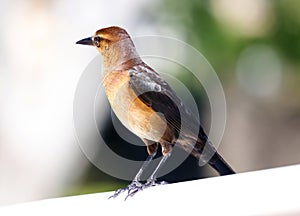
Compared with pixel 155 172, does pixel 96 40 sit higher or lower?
higher

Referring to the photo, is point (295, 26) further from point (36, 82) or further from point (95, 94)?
point (95, 94)

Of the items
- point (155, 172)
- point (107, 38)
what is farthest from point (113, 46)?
point (155, 172)

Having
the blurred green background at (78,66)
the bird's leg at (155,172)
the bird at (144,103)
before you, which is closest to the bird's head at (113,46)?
the bird at (144,103)

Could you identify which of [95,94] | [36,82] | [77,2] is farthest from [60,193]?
[95,94]

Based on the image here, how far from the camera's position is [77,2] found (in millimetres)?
2180

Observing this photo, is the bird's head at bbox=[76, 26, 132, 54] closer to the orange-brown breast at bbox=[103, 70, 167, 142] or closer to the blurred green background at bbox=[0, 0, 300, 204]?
the orange-brown breast at bbox=[103, 70, 167, 142]

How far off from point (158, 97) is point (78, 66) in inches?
51.4

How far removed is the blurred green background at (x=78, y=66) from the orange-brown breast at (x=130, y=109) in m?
1.31

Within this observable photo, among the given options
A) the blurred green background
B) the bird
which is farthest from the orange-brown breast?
the blurred green background

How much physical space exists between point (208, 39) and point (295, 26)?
0.89 feet

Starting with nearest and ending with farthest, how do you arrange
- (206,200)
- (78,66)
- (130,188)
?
1. (206,200)
2. (130,188)
3. (78,66)

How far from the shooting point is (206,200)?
0.51m

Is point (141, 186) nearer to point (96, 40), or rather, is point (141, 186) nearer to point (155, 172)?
point (155, 172)

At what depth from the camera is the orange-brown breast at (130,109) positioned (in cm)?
68
